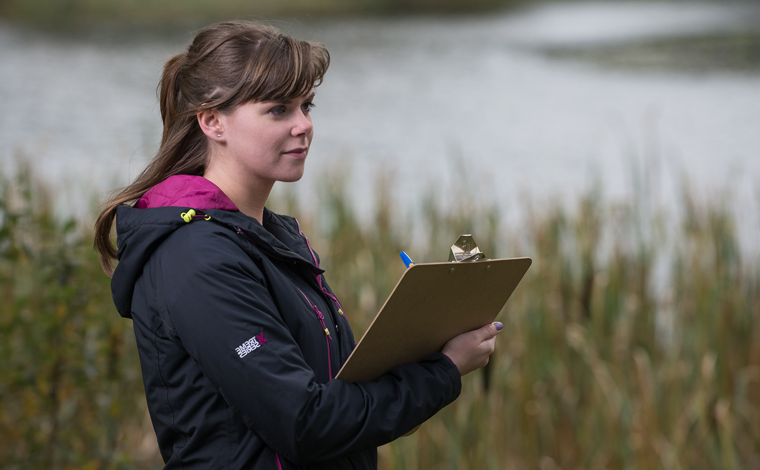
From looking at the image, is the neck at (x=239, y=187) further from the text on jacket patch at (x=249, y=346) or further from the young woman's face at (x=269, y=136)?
the text on jacket patch at (x=249, y=346)

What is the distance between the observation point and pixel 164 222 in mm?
637

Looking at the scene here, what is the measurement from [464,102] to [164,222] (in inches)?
142

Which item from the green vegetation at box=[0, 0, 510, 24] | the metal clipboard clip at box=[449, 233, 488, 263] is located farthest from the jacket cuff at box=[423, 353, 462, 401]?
the green vegetation at box=[0, 0, 510, 24]

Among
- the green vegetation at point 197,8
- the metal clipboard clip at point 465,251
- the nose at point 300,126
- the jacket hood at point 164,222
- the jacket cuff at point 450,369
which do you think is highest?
the green vegetation at point 197,8

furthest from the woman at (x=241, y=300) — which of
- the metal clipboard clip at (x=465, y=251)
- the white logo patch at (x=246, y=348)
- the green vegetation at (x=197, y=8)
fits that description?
the green vegetation at (x=197, y=8)

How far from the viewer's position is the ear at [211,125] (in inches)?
27.6

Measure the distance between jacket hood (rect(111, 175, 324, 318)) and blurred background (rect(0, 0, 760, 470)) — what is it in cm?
25

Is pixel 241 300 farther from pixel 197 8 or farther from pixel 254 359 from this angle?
pixel 197 8

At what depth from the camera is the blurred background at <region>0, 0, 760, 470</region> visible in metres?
1.55

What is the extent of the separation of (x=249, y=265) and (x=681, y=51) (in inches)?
170

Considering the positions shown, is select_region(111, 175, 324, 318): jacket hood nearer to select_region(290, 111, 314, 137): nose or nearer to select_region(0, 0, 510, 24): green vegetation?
select_region(290, 111, 314, 137): nose

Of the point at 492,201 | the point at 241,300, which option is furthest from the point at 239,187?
the point at 492,201

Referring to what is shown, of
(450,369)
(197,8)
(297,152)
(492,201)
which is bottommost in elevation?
(492,201)

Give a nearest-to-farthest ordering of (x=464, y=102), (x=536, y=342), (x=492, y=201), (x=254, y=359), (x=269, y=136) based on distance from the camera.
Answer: (x=254, y=359) < (x=269, y=136) < (x=536, y=342) < (x=492, y=201) < (x=464, y=102)
